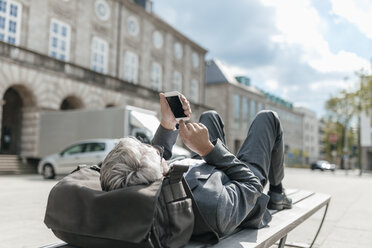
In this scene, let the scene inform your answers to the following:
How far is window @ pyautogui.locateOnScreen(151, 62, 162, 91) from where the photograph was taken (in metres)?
31.8

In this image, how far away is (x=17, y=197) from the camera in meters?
7.88

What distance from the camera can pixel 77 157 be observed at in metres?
14.4

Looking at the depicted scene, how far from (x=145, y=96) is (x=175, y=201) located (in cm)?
2640

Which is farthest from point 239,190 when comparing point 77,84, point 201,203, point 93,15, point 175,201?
point 93,15

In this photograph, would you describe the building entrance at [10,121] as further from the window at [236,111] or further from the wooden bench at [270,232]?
the window at [236,111]

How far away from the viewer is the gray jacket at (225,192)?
197 cm

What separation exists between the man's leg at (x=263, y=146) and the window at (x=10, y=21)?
65.5 feet

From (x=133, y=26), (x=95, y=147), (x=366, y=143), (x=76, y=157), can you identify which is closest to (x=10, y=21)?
(x=76, y=157)

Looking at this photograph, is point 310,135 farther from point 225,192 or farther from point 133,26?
point 225,192

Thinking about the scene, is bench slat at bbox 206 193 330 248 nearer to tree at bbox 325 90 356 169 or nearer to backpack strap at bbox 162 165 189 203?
backpack strap at bbox 162 165 189 203

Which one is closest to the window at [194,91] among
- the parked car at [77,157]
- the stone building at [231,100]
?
the stone building at [231,100]

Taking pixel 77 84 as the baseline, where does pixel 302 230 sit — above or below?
below

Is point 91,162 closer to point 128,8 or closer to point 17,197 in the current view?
point 17,197

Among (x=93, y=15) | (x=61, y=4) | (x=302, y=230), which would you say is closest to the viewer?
(x=302, y=230)
